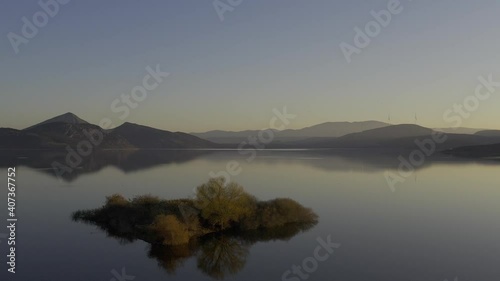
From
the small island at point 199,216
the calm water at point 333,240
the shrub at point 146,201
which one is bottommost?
the calm water at point 333,240

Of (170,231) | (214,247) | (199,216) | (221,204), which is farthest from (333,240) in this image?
(170,231)

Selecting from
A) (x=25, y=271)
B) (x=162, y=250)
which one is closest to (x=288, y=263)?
(x=162, y=250)

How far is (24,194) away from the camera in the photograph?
183 ft

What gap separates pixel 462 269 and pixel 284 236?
13.5 meters

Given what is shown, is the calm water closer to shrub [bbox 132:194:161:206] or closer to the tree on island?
the tree on island

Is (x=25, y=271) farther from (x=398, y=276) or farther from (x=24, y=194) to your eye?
(x=24, y=194)

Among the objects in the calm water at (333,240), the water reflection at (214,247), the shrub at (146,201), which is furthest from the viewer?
the shrub at (146,201)

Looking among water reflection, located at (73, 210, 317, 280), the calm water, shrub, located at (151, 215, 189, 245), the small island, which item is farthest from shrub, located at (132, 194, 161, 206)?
shrub, located at (151, 215, 189, 245)

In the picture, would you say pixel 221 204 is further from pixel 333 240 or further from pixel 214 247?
pixel 333 240

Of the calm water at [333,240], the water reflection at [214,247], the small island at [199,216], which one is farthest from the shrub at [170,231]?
the calm water at [333,240]

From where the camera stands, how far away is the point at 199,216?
36062 mm

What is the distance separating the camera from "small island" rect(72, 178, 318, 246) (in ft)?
106

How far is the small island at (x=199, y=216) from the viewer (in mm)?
32312

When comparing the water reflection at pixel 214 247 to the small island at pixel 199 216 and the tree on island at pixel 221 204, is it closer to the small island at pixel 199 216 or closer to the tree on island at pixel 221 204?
the small island at pixel 199 216
